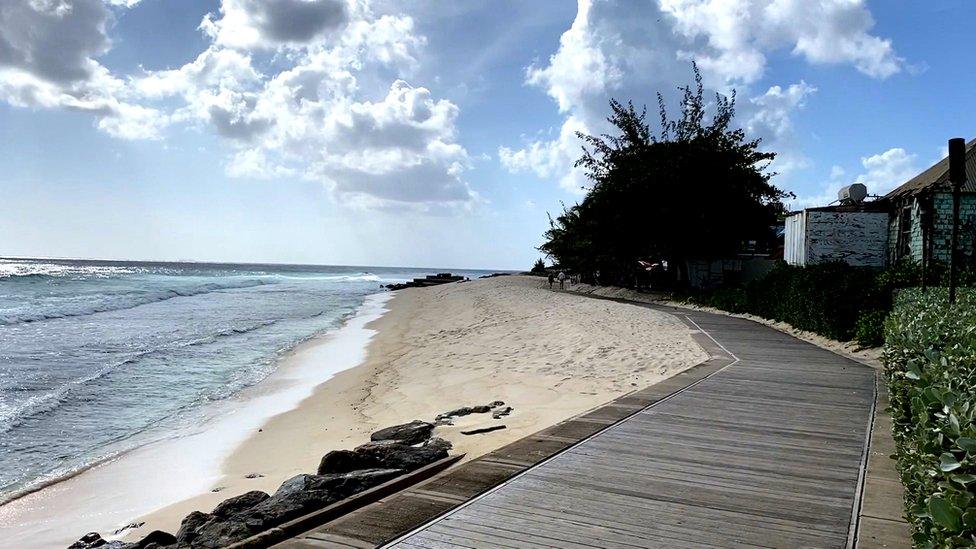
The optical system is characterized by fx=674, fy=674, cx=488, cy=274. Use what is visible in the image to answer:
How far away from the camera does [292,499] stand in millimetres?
4676

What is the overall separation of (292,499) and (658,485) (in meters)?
2.56

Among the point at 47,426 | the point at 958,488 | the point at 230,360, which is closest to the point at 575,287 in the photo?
the point at 230,360

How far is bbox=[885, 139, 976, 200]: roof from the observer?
18122mm

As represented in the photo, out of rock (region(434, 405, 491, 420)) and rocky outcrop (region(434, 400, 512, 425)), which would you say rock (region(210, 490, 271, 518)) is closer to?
rocky outcrop (region(434, 400, 512, 425))

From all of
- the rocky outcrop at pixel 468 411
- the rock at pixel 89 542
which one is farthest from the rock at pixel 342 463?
the rocky outcrop at pixel 468 411

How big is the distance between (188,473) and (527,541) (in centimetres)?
552

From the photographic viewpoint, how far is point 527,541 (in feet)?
12.4

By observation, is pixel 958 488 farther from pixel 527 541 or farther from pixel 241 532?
pixel 241 532

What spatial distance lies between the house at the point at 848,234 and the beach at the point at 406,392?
5.42 metres

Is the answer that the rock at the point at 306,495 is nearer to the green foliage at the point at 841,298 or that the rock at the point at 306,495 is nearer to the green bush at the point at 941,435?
the green bush at the point at 941,435

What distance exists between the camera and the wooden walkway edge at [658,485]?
3.88 meters

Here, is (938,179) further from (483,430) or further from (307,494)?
(307,494)

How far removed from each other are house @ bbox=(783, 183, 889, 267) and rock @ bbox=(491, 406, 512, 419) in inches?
594

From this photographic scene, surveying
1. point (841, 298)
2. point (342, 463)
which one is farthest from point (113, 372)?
point (841, 298)
